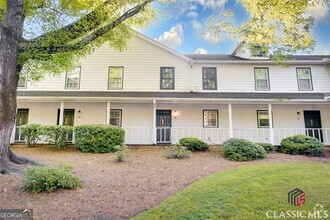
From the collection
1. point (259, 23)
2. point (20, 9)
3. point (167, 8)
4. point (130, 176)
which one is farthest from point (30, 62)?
point (259, 23)

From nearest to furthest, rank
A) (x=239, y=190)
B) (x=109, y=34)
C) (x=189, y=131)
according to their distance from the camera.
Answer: (x=239, y=190) → (x=109, y=34) → (x=189, y=131)

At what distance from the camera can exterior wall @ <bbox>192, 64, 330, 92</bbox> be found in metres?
14.5

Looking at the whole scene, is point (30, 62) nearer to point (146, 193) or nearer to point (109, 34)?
point (109, 34)

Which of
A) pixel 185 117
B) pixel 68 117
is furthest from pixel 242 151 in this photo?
pixel 68 117

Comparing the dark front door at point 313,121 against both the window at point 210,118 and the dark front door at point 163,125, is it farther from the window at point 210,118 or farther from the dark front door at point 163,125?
the dark front door at point 163,125

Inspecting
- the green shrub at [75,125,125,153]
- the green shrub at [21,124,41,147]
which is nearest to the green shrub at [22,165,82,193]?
the green shrub at [75,125,125,153]

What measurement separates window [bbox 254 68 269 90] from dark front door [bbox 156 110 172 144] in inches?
253

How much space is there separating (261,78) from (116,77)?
1001 cm

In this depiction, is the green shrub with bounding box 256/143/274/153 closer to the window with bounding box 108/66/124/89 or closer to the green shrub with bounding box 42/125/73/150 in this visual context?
the window with bounding box 108/66/124/89

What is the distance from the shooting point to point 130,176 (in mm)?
6836

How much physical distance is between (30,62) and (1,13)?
6.45 ft

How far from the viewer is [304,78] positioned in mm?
14703

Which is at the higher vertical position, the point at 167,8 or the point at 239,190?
the point at 167,8

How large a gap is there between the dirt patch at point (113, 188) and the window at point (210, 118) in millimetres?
5277
